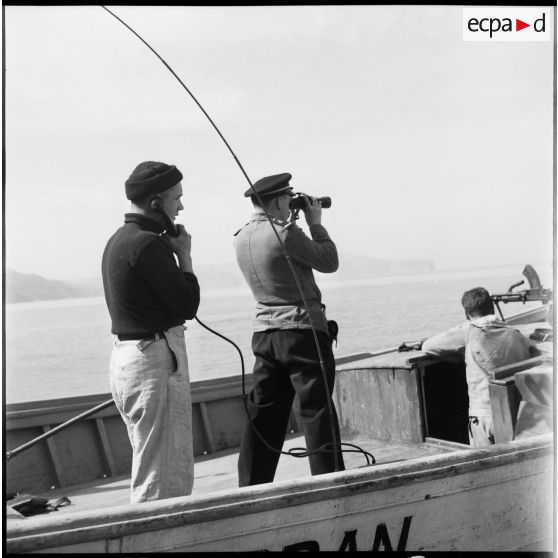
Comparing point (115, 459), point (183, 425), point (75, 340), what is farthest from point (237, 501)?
point (75, 340)

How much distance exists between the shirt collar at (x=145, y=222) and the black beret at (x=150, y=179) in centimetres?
6

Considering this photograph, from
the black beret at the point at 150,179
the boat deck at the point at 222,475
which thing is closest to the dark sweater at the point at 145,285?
the black beret at the point at 150,179

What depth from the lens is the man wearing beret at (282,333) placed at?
2.64 m

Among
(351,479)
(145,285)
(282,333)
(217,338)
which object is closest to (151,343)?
(145,285)

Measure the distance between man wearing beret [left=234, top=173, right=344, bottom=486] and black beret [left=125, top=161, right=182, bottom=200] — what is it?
1.42 ft

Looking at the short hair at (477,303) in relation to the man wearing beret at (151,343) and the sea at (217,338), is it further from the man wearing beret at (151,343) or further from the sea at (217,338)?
the sea at (217,338)

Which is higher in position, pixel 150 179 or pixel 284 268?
pixel 150 179

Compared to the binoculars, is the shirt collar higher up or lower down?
lower down

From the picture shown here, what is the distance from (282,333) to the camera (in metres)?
2.70

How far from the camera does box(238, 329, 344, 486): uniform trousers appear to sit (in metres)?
2.63

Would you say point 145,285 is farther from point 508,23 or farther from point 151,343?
point 508,23

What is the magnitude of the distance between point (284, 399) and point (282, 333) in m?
0.27

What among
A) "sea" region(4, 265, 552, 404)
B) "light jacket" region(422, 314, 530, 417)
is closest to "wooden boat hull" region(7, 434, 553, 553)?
"light jacket" region(422, 314, 530, 417)

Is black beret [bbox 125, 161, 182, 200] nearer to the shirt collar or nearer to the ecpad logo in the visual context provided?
the shirt collar
